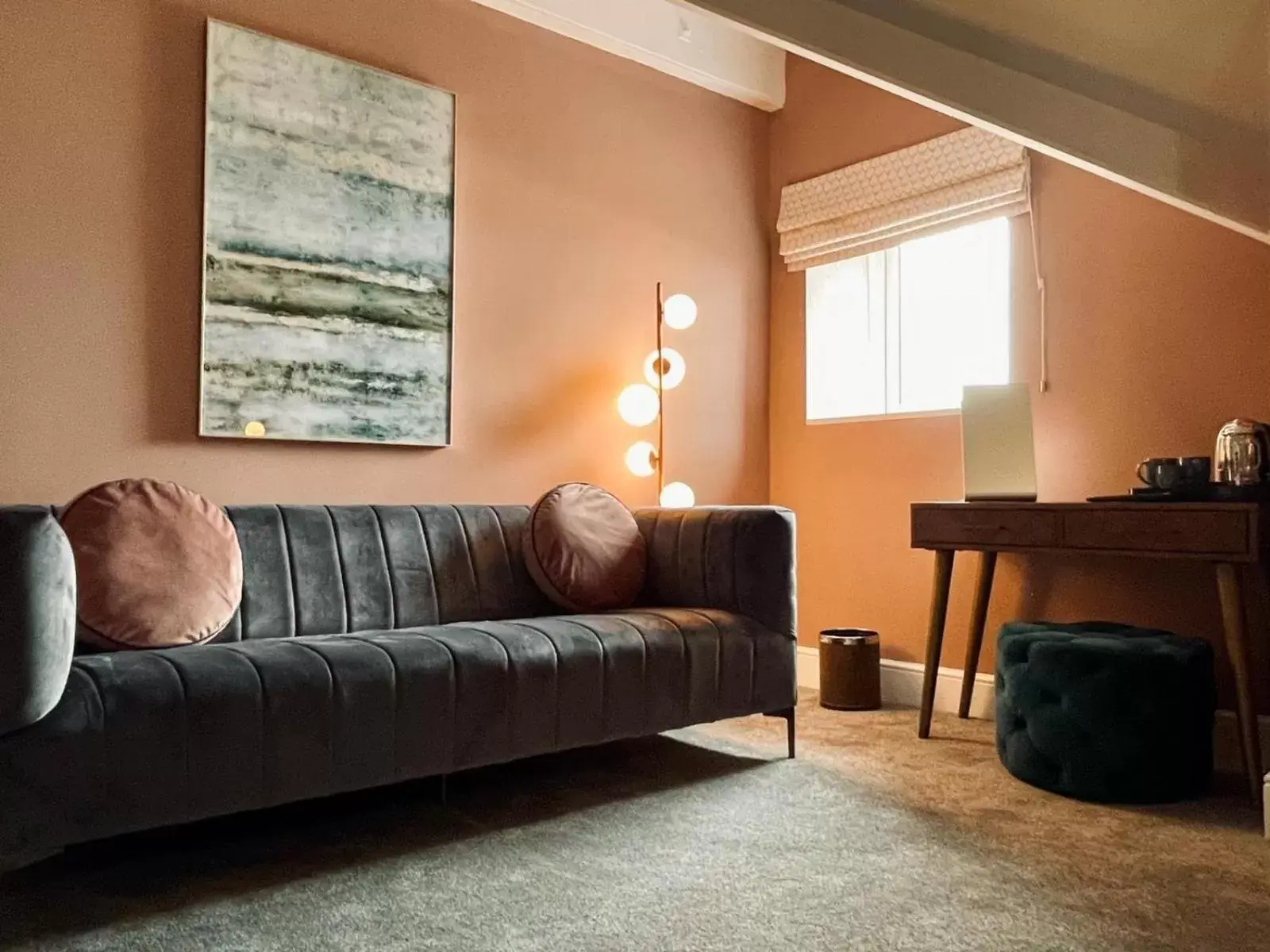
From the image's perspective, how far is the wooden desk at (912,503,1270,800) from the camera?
2.44 m

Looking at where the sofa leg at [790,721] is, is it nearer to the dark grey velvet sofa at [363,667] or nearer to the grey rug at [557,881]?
the dark grey velvet sofa at [363,667]

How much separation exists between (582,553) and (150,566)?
117 centimetres

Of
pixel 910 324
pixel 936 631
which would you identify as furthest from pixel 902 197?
pixel 936 631

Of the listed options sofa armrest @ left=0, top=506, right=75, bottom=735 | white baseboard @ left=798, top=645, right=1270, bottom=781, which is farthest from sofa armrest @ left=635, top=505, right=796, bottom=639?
sofa armrest @ left=0, top=506, right=75, bottom=735

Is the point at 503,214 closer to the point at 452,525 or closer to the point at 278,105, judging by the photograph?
the point at 278,105

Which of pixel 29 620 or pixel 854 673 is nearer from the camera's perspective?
pixel 29 620

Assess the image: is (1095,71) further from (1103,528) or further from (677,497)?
(677,497)

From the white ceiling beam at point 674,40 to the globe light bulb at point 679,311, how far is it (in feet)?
3.17

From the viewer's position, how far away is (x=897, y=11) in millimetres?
1782

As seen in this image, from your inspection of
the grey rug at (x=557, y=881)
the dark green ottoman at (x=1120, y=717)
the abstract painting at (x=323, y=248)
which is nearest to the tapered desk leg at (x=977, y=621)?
the dark green ottoman at (x=1120, y=717)

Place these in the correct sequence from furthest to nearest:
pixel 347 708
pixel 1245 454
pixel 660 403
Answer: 1. pixel 660 403
2. pixel 1245 454
3. pixel 347 708

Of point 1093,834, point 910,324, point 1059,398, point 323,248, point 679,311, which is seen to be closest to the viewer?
point 1093,834

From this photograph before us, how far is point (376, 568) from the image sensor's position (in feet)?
9.05

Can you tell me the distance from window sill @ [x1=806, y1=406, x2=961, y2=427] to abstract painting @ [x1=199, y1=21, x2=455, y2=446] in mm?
1605
